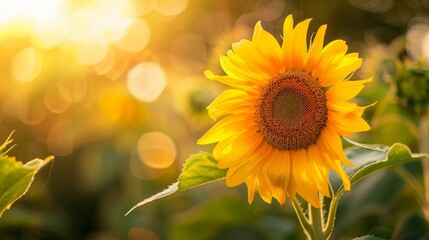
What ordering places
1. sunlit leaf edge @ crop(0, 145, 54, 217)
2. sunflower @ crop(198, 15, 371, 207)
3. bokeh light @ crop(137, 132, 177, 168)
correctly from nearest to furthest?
sunlit leaf edge @ crop(0, 145, 54, 217), sunflower @ crop(198, 15, 371, 207), bokeh light @ crop(137, 132, 177, 168)

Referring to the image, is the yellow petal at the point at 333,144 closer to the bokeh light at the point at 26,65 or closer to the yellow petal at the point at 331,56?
the yellow petal at the point at 331,56

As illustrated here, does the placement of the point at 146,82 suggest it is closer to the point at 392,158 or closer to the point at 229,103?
the point at 229,103

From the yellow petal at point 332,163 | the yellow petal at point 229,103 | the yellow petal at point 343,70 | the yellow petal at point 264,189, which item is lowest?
the yellow petal at point 264,189

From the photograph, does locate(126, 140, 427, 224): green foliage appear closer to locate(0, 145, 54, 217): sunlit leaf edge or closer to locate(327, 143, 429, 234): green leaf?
locate(327, 143, 429, 234): green leaf

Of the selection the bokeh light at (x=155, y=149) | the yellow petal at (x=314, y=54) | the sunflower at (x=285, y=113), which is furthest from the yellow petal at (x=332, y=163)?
the bokeh light at (x=155, y=149)

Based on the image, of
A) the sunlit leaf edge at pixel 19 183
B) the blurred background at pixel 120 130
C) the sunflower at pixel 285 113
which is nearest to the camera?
the sunlit leaf edge at pixel 19 183

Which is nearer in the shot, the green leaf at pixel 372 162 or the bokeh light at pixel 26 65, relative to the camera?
the green leaf at pixel 372 162

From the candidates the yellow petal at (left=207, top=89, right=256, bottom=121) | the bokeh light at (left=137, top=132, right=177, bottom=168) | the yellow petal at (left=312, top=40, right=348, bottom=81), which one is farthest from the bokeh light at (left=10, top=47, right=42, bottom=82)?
the yellow petal at (left=312, top=40, right=348, bottom=81)
